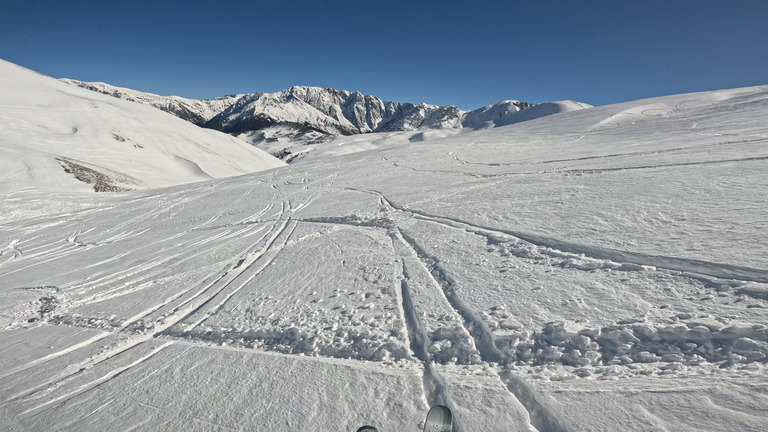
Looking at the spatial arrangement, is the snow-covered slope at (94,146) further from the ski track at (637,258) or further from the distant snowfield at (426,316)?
the ski track at (637,258)

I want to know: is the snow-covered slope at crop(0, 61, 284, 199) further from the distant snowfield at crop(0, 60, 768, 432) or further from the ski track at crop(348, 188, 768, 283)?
the ski track at crop(348, 188, 768, 283)

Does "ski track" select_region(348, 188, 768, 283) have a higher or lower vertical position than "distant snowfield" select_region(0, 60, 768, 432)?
higher

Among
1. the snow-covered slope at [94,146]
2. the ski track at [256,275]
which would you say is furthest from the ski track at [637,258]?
the snow-covered slope at [94,146]

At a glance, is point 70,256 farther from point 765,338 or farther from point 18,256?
point 765,338

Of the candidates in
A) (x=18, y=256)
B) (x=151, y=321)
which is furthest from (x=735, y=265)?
(x=18, y=256)

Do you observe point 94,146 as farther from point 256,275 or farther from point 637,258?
point 637,258

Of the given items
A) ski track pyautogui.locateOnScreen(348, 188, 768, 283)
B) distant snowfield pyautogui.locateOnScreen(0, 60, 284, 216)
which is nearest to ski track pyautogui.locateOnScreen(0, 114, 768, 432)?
ski track pyautogui.locateOnScreen(348, 188, 768, 283)

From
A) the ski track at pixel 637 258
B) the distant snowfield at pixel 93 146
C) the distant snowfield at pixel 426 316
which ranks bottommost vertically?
the distant snowfield at pixel 426 316
